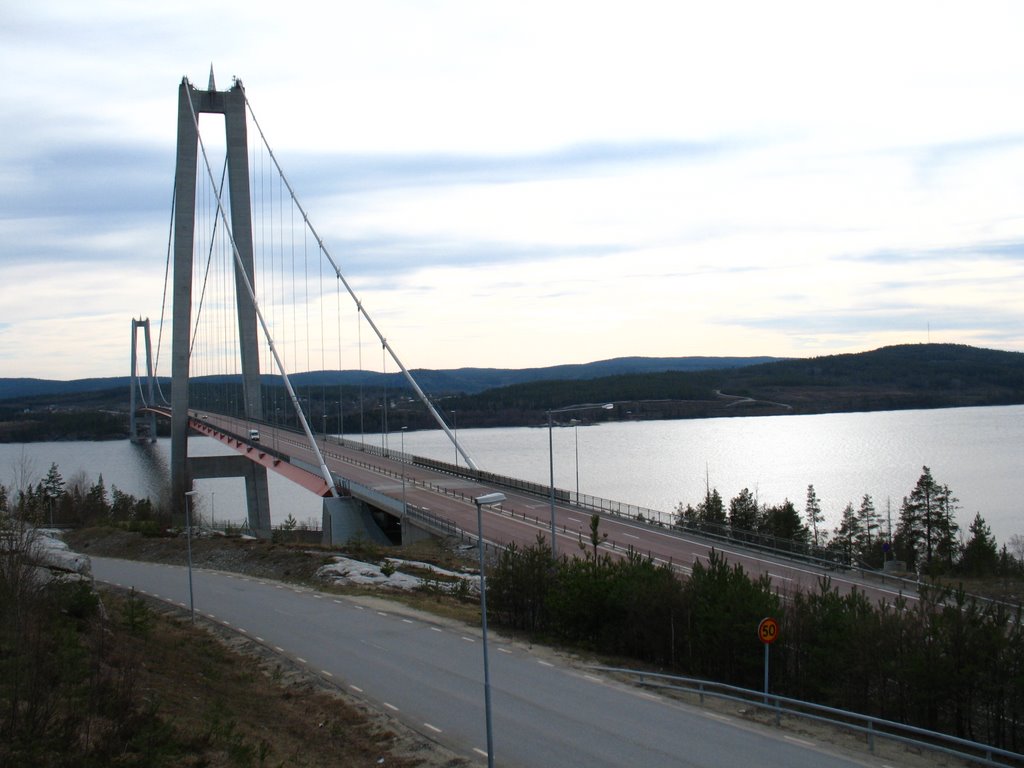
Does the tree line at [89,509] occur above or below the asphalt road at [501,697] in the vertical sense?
below

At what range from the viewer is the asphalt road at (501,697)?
13164mm

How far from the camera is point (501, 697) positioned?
16.0 meters

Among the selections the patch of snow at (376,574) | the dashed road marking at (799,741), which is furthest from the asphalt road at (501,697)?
the patch of snow at (376,574)

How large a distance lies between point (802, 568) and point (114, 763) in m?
22.1

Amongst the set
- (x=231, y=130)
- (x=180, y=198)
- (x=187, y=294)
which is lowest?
(x=187, y=294)

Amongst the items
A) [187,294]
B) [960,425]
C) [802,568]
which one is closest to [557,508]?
[802,568]

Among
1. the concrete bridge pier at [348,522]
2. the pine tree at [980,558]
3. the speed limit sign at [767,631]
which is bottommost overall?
the pine tree at [980,558]

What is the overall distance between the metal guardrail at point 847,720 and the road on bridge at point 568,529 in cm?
268

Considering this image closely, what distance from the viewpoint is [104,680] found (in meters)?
12.6

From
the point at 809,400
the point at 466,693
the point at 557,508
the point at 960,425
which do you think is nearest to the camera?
the point at 466,693

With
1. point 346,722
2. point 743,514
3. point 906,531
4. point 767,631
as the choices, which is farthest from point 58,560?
point 906,531

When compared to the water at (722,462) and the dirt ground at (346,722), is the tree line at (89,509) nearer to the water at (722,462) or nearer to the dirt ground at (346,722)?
the water at (722,462)

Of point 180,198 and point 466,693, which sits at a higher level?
point 180,198

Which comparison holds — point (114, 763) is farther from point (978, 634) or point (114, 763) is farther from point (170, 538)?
point (170, 538)
